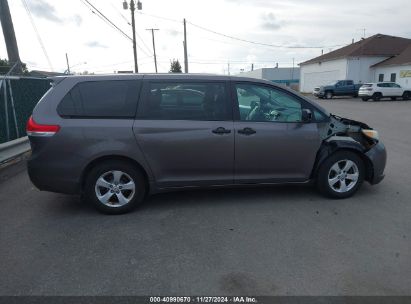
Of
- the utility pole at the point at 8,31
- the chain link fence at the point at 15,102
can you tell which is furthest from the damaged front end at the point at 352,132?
the utility pole at the point at 8,31

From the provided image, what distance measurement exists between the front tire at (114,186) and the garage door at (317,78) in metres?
40.6

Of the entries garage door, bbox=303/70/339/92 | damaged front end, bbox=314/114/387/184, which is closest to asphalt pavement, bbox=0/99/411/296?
damaged front end, bbox=314/114/387/184

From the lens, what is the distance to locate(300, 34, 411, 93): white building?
38.5 m

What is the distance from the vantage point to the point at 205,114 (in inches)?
178

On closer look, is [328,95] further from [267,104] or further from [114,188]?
[114,188]

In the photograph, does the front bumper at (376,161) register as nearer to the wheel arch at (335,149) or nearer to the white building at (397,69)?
the wheel arch at (335,149)

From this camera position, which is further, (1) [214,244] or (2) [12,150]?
(2) [12,150]

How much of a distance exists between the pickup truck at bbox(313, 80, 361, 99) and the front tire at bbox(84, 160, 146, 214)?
3251 centimetres

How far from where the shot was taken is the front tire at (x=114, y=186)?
438 centimetres

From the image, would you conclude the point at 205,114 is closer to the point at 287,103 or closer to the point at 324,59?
the point at 287,103

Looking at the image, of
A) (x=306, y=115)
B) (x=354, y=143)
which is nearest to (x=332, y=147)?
(x=354, y=143)

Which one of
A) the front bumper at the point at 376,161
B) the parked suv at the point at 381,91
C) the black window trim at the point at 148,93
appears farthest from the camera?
the parked suv at the point at 381,91

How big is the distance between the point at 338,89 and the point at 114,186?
32.9 m

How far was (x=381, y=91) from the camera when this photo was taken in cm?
2945
